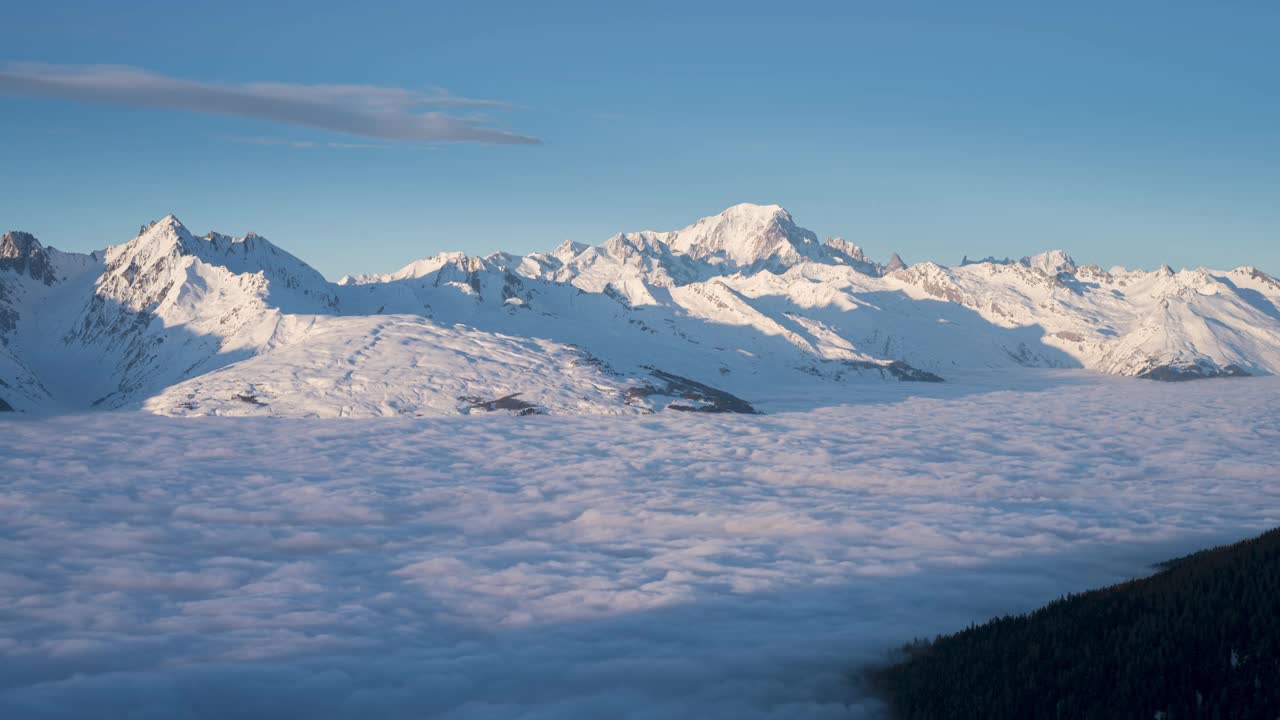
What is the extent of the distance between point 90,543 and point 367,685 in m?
29.8

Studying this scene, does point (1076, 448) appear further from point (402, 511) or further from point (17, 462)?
point (17, 462)

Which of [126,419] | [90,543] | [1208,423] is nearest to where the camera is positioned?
[90,543]

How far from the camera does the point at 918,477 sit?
7638 centimetres

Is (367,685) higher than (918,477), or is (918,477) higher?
(918,477)

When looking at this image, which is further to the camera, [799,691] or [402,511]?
[402,511]

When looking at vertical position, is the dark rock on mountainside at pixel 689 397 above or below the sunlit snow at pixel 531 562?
above

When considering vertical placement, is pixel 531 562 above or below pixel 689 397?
below

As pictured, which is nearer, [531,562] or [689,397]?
[531,562]

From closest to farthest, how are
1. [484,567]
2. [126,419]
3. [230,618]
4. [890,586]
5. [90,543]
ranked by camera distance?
[230,618] → [890,586] → [484,567] → [90,543] → [126,419]

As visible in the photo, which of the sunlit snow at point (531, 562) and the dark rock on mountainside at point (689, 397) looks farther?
the dark rock on mountainside at point (689, 397)

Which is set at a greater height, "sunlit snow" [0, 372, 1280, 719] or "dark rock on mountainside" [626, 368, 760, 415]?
"dark rock on mountainside" [626, 368, 760, 415]

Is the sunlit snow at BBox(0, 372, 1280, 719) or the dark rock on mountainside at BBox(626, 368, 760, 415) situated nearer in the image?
the sunlit snow at BBox(0, 372, 1280, 719)

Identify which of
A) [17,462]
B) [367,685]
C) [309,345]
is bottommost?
[367,685]

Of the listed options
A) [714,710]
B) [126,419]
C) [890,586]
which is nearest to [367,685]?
[714,710]
